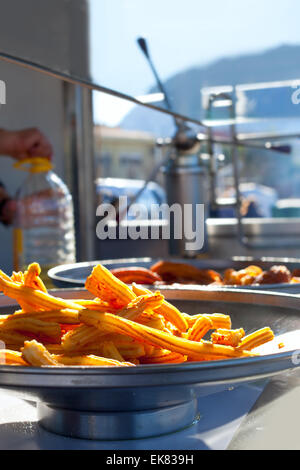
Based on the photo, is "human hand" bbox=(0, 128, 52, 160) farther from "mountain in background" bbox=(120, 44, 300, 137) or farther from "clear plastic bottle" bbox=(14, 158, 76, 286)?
"mountain in background" bbox=(120, 44, 300, 137)

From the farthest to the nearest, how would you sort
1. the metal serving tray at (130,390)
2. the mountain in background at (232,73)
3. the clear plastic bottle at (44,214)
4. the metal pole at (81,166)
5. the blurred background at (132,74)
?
the mountain in background at (232,73), the metal pole at (81,166), the blurred background at (132,74), the clear plastic bottle at (44,214), the metal serving tray at (130,390)

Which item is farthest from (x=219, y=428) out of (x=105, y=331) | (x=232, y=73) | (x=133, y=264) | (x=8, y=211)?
(x=232, y=73)

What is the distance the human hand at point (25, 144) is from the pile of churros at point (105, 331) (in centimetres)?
80

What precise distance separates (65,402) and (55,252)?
3.46 ft

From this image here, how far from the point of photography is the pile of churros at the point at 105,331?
35cm

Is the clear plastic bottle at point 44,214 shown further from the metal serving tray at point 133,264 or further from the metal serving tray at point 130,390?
the metal serving tray at point 130,390

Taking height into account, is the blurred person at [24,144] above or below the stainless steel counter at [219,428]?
above

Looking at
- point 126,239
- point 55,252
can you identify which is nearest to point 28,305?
point 55,252

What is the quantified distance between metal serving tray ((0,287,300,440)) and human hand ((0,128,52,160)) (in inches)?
32.2

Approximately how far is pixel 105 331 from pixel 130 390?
6 cm

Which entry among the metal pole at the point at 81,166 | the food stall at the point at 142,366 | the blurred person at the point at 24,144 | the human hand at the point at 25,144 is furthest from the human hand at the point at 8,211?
the food stall at the point at 142,366
